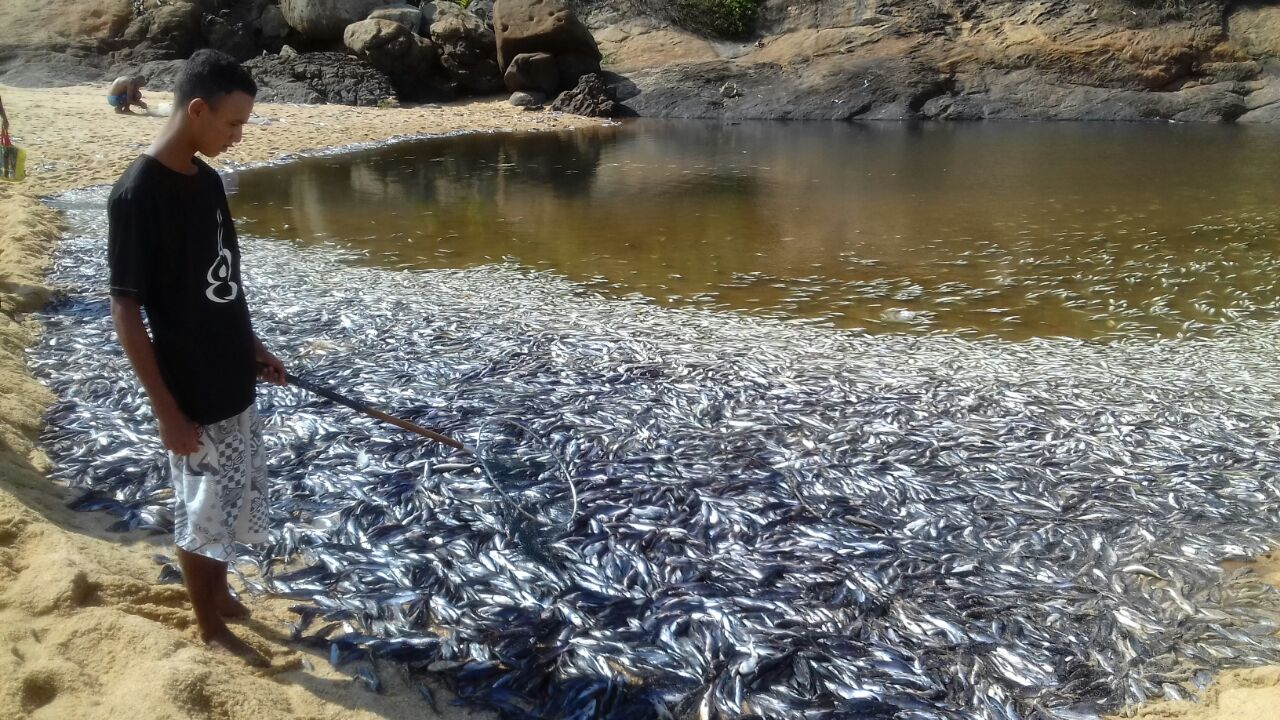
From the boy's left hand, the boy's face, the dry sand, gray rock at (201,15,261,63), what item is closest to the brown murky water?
the dry sand

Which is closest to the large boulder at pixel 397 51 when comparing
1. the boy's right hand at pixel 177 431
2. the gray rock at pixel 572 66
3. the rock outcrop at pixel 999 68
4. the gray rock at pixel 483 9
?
the gray rock at pixel 572 66

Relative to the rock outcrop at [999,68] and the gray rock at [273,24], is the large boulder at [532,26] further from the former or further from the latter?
the gray rock at [273,24]

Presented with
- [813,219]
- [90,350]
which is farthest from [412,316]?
[813,219]

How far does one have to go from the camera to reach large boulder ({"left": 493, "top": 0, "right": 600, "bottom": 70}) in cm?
3244

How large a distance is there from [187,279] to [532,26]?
32.2 metres

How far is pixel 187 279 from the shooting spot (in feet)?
9.71

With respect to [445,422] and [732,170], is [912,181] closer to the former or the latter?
[732,170]

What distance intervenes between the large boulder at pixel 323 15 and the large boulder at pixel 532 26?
5231 millimetres

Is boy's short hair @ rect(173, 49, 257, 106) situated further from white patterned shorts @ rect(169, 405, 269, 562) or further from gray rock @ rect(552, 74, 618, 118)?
gray rock @ rect(552, 74, 618, 118)

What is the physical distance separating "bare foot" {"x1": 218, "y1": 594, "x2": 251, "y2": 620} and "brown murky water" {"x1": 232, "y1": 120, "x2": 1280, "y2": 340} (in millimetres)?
6874

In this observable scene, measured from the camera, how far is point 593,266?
11.7 meters

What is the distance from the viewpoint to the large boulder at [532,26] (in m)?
32.4

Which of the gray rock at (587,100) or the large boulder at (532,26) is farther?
the large boulder at (532,26)


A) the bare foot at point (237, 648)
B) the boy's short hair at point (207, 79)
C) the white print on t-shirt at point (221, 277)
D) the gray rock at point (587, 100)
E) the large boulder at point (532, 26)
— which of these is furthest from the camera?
the large boulder at point (532, 26)
